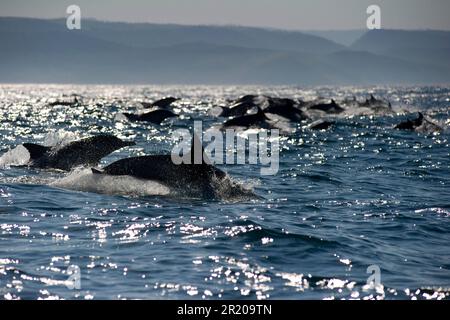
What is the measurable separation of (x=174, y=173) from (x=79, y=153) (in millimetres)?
4835

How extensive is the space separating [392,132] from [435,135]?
2.57 meters

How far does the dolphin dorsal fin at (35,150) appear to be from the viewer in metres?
22.4

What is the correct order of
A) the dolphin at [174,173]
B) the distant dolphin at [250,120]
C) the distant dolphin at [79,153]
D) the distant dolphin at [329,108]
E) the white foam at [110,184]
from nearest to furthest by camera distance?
the dolphin at [174,173] < the white foam at [110,184] < the distant dolphin at [79,153] < the distant dolphin at [250,120] < the distant dolphin at [329,108]

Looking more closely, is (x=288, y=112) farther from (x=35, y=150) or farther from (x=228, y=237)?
(x=228, y=237)

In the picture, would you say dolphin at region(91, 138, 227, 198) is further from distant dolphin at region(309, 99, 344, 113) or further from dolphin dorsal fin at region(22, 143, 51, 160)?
distant dolphin at region(309, 99, 344, 113)

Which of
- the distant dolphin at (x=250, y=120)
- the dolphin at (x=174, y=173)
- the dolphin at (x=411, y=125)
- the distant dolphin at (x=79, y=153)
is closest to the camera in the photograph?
the dolphin at (x=174, y=173)

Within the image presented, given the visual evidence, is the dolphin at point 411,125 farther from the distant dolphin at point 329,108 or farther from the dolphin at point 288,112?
the distant dolphin at point 329,108

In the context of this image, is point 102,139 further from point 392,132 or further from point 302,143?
point 392,132

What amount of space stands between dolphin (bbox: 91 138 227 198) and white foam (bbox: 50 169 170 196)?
0.19 metres

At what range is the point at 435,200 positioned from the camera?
2000cm

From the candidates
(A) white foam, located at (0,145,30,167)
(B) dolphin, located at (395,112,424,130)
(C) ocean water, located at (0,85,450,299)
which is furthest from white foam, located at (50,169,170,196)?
(B) dolphin, located at (395,112,424,130)

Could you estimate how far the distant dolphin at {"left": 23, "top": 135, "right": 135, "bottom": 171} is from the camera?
20016 mm

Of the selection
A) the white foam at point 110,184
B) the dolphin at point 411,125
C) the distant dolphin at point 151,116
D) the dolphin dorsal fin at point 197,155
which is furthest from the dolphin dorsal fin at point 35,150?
the distant dolphin at point 151,116

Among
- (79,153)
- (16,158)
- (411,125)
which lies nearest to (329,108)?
(411,125)
